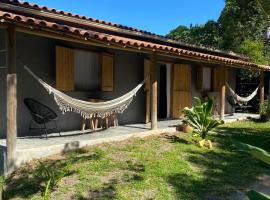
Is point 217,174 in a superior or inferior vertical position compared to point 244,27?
inferior

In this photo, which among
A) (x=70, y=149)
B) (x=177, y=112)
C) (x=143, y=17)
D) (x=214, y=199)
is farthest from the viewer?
(x=143, y=17)

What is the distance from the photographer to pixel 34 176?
5.14m

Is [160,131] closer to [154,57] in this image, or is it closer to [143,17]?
[154,57]

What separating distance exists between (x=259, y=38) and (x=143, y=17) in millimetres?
10457

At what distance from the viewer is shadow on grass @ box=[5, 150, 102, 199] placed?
475 cm

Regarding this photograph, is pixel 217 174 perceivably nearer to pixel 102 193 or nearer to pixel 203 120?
pixel 102 193

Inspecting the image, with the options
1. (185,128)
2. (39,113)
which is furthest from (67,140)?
(185,128)

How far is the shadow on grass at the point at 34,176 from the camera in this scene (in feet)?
15.6

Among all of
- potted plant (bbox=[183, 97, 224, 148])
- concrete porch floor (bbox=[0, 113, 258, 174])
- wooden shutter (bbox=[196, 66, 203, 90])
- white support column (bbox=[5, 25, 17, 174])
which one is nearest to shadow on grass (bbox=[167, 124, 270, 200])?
potted plant (bbox=[183, 97, 224, 148])

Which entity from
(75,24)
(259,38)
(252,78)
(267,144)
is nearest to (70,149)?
(75,24)

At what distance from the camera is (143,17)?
88.5ft

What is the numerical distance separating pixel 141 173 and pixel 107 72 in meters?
3.70

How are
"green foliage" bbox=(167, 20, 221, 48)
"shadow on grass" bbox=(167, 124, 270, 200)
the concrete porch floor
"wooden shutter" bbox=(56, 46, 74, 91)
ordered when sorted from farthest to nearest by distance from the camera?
"green foliage" bbox=(167, 20, 221, 48) < "wooden shutter" bbox=(56, 46, 74, 91) < the concrete porch floor < "shadow on grass" bbox=(167, 124, 270, 200)

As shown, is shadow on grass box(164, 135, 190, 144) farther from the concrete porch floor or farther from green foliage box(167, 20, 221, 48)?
green foliage box(167, 20, 221, 48)
